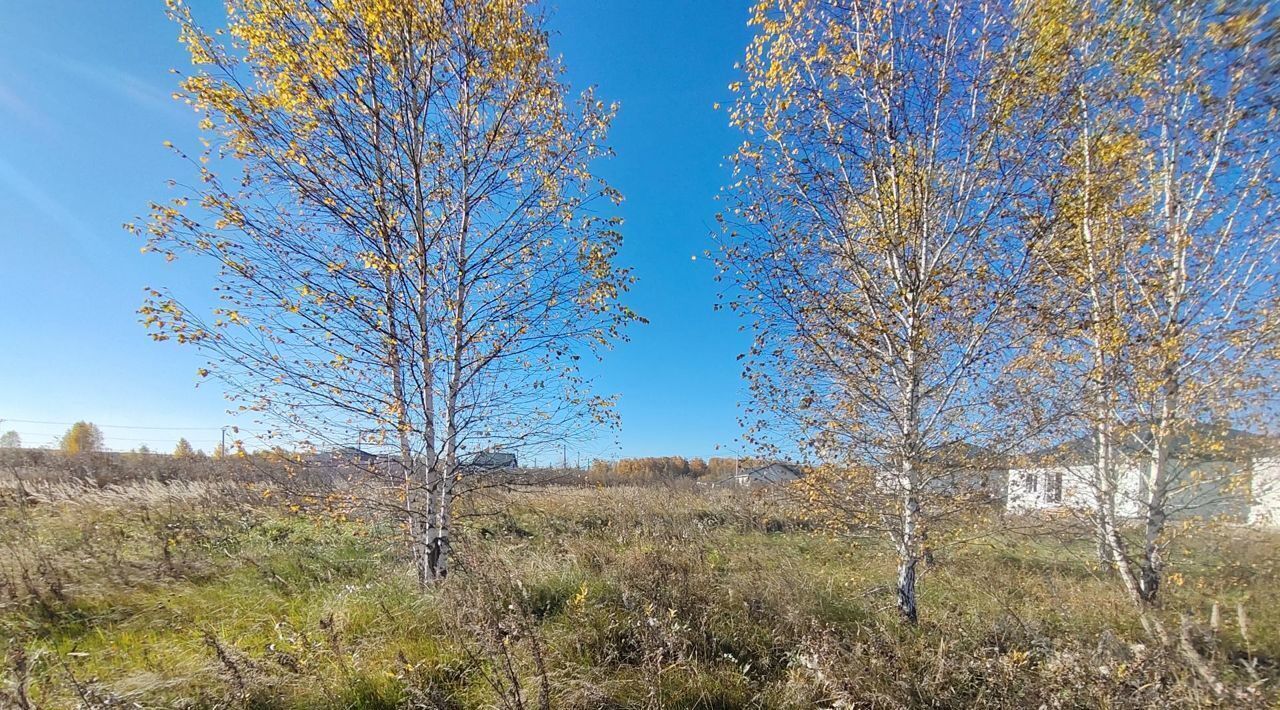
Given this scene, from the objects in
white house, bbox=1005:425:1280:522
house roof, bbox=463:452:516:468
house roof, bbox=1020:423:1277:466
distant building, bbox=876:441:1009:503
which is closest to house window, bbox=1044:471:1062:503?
white house, bbox=1005:425:1280:522

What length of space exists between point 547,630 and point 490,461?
5.95ft

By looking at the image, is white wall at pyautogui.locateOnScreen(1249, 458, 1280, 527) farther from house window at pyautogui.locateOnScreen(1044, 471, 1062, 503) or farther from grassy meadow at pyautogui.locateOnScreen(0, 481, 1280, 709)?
house window at pyautogui.locateOnScreen(1044, 471, 1062, 503)

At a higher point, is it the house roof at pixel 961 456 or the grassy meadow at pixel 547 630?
the house roof at pixel 961 456

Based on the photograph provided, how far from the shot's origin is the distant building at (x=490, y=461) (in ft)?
15.6

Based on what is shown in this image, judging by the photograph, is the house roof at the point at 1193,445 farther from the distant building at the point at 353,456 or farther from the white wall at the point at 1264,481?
the distant building at the point at 353,456

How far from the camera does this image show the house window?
20.4 feet

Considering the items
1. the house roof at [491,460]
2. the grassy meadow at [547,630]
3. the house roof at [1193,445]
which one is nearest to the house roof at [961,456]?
the grassy meadow at [547,630]

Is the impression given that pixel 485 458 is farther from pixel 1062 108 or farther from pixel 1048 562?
pixel 1048 562

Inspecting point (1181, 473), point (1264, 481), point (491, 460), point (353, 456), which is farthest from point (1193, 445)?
point (353, 456)

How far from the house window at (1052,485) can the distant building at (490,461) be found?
662 centimetres

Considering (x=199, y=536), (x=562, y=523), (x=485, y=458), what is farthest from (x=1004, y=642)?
(x=199, y=536)

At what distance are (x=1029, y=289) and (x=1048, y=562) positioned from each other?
7.79 metres

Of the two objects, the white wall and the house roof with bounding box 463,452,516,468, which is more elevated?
the house roof with bounding box 463,452,516,468

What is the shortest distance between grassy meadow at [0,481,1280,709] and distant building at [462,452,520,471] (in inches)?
18.4
